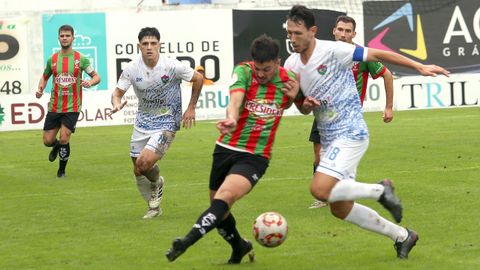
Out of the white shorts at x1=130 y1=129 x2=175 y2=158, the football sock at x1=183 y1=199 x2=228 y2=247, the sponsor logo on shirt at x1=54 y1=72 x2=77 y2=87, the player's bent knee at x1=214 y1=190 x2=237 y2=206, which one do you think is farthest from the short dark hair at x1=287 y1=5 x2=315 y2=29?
the sponsor logo on shirt at x1=54 y1=72 x2=77 y2=87

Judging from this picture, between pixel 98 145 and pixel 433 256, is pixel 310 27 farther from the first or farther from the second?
pixel 98 145

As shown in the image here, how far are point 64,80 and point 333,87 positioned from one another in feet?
30.6

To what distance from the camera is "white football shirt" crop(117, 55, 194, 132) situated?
1263 centimetres

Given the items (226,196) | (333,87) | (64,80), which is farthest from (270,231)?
(64,80)

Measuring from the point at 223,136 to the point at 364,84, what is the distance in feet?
11.0

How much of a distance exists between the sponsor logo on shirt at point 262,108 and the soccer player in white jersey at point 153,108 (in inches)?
126

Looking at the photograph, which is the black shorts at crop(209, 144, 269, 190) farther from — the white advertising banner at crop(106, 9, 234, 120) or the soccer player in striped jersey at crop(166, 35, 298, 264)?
the white advertising banner at crop(106, 9, 234, 120)

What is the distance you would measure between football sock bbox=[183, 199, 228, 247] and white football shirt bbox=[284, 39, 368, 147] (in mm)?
1346

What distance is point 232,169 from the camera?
367 inches

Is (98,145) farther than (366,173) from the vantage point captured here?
Yes

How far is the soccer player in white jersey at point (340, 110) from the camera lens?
30.9 feet

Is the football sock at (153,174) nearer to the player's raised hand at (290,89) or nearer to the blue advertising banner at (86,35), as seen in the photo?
the player's raised hand at (290,89)

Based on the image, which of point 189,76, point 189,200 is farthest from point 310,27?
point 189,200

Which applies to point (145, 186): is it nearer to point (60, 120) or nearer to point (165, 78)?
point (165, 78)
